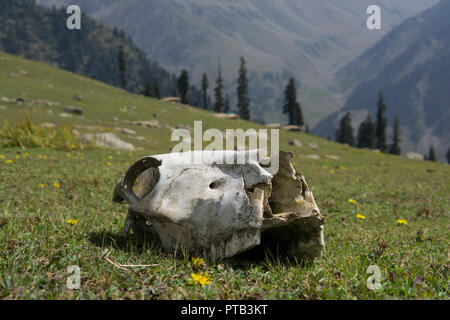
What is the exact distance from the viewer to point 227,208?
353 cm

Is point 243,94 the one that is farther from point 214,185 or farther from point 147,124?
point 214,185

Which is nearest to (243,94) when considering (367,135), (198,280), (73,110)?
(367,135)

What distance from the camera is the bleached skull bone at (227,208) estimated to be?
350 centimetres

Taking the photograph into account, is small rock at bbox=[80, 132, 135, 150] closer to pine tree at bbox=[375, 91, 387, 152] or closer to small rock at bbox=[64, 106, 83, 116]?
small rock at bbox=[64, 106, 83, 116]

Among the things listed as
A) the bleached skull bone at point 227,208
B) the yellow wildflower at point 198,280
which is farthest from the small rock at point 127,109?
the yellow wildflower at point 198,280

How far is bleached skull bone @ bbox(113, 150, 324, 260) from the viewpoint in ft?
11.5

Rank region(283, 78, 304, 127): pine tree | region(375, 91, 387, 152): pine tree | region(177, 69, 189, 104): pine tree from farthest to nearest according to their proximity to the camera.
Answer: region(177, 69, 189, 104): pine tree → region(283, 78, 304, 127): pine tree → region(375, 91, 387, 152): pine tree

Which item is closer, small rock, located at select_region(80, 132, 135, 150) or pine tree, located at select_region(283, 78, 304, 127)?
small rock, located at select_region(80, 132, 135, 150)

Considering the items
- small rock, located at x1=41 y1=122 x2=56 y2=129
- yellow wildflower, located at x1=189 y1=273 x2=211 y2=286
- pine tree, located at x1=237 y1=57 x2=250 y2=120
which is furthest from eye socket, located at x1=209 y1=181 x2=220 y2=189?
pine tree, located at x1=237 y1=57 x2=250 y2=120

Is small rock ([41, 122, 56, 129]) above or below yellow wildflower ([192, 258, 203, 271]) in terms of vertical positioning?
above

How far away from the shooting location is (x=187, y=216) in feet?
12.0

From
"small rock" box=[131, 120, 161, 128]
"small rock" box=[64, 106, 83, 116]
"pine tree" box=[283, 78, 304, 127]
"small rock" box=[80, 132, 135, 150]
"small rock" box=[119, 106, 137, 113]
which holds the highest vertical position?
"pine tree" box=[283, 78, 304, 127]

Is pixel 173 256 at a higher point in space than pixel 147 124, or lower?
lower
